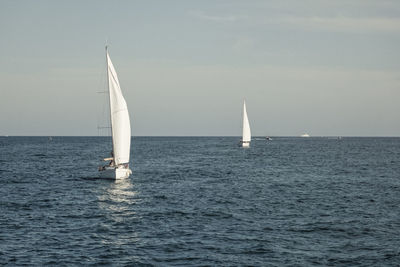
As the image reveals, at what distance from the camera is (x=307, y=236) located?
103 feet

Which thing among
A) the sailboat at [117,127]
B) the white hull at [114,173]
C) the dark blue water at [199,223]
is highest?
the sailboat at [117,127]

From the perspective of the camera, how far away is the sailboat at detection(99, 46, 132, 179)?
6066 cm

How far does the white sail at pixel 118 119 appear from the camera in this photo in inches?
2389

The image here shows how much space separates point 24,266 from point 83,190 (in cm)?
2915

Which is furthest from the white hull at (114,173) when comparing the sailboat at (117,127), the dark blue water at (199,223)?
the dark blue water at (199,223)

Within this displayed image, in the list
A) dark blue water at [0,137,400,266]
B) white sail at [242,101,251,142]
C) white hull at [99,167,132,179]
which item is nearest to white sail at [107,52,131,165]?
white hull at [99,167,132,179]

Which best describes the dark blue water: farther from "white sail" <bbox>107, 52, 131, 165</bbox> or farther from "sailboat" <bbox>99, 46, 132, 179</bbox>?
"white sail" <bbox>107, 52, 131, 165</bbox>

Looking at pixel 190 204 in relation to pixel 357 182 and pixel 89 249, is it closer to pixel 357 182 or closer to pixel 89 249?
pixel 89 249

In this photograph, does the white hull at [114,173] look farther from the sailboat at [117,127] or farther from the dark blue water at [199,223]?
the dark blue water at [199,223]

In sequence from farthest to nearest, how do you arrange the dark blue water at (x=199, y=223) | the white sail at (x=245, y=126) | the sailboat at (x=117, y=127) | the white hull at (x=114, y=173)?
the white sail at (x=245, y=126)
the sailboat at (x=117, y=127)
the white hull at (x=114, y=173)
the dark blue water at (x=199, y=223)

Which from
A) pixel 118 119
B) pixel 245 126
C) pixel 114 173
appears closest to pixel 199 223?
pixel 114 173

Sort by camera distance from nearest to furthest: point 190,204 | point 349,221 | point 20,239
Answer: point 20,239 < point 349,221 < point 190,204

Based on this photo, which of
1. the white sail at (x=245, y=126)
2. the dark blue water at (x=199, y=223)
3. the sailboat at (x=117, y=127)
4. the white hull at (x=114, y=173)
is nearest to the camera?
the dark blue water at (x=199, y=223)

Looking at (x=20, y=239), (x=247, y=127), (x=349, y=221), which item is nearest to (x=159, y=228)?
(x=20, y=239)
